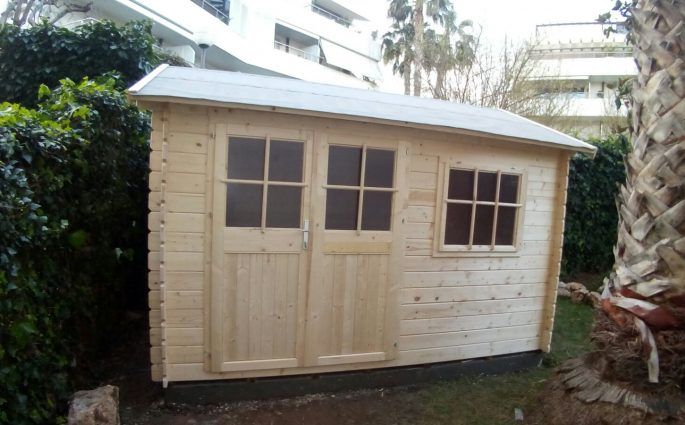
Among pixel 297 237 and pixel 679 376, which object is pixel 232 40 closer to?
pixel 297 237

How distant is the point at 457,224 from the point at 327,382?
183 centimetres

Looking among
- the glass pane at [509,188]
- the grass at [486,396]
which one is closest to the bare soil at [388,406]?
the grass at [486,396]

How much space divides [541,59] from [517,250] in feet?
39.5

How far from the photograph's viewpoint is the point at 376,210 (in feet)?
13.6

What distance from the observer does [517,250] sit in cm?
488

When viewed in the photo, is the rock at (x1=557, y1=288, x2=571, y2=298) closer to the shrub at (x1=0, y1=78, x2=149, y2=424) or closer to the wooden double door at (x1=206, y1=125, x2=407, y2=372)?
the wooden double door at (x1=206, y1=125, x2=407, y2=372)

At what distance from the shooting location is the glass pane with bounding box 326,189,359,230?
13.1 feet

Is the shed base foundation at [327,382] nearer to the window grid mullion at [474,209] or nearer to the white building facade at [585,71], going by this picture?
the window grid mullion at [474,209]

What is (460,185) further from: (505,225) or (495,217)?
(505,225)

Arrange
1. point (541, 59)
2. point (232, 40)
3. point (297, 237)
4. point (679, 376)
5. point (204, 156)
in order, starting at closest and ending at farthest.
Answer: point (679, 376)
point (204, 156)
point (297, 237)
point (541, 59)
point (232, 40)

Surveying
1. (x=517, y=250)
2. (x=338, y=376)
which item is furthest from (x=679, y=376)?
(x=338, y=376)

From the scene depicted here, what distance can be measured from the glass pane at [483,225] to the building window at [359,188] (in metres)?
0.98

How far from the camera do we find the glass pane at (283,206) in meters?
3.83

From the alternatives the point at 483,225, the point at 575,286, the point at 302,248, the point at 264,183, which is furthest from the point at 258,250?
the point at 575,286
